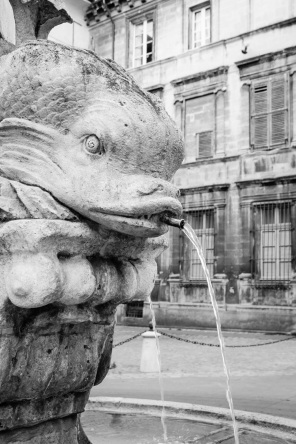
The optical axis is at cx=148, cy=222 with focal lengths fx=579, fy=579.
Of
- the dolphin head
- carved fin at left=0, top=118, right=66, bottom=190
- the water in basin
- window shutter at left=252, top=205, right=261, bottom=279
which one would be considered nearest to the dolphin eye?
the dolphin head

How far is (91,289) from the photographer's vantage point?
217 cm

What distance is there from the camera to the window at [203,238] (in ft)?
53.1

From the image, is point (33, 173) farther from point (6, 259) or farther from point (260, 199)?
point (260, 199)

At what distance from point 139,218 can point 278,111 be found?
14.2m

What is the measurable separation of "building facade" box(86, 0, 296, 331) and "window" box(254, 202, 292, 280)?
26 millimetres

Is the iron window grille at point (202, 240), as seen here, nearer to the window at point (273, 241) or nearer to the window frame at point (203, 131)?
the window at point (273, 241)

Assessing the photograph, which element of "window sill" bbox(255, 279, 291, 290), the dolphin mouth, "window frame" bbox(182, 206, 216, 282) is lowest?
"window sill" bbox(255, 279, 291, 290)

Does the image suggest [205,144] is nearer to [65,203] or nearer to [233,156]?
[233,156]

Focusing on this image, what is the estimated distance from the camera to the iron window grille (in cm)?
1617

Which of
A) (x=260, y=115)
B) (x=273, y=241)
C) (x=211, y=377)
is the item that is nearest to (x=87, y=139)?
(x=211, y=377)

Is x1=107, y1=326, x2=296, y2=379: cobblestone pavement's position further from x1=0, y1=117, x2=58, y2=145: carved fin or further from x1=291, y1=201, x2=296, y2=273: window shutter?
x1=0, y1=117, x2=58, y2=145: carved fin

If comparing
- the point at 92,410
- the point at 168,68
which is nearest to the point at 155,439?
the point at 92,410

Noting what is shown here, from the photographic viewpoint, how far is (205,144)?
16828 millimetres

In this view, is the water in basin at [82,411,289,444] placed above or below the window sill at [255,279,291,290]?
below
